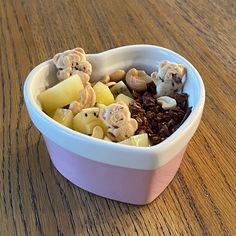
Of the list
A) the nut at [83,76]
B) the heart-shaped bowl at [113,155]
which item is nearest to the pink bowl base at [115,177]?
the heart-shaped bowl at [113,155]

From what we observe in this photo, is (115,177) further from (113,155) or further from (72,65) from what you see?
(72,65)

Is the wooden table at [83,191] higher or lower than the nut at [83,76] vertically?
lower

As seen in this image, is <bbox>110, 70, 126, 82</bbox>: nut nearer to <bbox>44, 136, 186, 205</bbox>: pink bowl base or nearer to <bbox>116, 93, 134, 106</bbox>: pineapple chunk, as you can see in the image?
<bbox>116, 93, 134, 106</bbox>: pineapple chunk

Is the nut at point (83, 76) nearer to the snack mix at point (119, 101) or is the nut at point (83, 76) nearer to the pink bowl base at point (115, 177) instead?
the snack mix at point (119, 101)

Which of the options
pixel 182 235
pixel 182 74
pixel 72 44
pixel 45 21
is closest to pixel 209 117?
pixel 182 74

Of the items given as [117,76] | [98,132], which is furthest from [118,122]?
[117,76]

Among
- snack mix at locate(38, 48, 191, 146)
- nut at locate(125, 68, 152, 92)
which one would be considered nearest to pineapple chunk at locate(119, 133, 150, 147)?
snack mix at locate(38, 48, 191, 146)

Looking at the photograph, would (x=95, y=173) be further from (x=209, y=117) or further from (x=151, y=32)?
(x=151, y=32)
